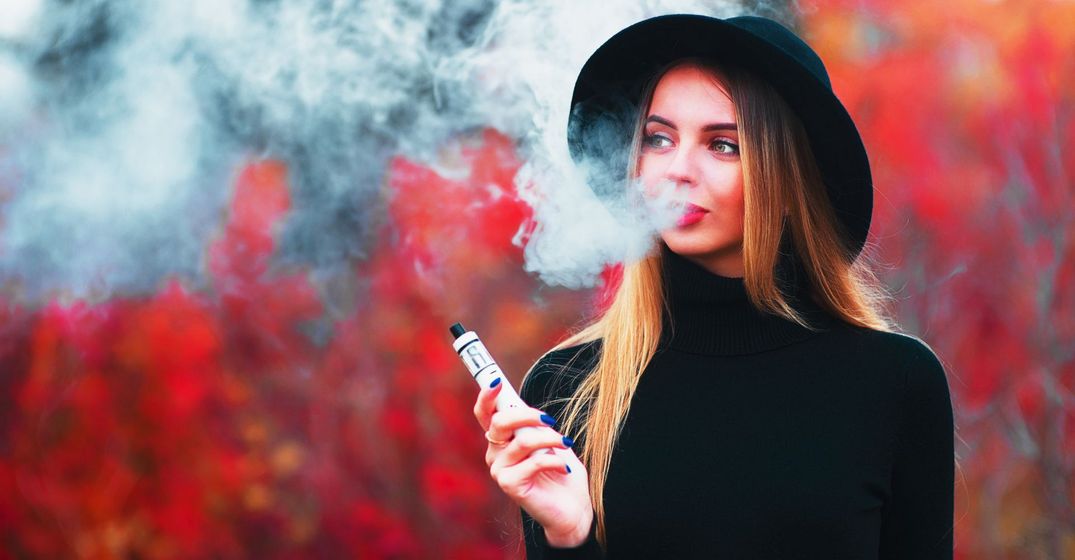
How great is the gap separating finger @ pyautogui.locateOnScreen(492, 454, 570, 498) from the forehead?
772 mm

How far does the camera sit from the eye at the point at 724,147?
2.00 meters

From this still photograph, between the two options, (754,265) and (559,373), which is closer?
(754,265)

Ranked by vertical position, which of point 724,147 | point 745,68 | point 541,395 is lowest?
point 541,395

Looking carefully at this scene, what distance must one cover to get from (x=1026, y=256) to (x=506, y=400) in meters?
2.81

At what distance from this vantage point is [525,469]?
157 cm

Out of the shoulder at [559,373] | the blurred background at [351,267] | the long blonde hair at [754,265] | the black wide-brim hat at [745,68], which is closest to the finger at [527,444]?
the long blonde hair at [754,265]

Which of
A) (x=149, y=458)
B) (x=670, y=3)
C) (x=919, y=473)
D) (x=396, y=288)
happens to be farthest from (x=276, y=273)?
(x=919, y=473)

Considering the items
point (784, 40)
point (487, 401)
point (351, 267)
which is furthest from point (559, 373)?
point (351, 267)

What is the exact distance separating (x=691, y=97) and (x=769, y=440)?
2.25ft

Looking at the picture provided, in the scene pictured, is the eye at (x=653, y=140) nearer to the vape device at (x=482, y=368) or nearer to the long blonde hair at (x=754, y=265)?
the long blonde hair at (x=754, y=265)

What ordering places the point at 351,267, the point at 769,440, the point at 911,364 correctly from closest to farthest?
the point at 769,440 → the point at 911,364 → the point at 351,267

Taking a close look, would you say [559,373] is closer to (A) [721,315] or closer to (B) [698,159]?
(A) [721,315]

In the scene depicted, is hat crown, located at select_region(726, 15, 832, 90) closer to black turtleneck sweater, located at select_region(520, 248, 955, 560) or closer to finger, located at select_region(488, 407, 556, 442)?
black turtleneck sweater, located at select_region(520, 248, 955, 560)

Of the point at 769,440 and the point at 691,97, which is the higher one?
the point at 691,97
